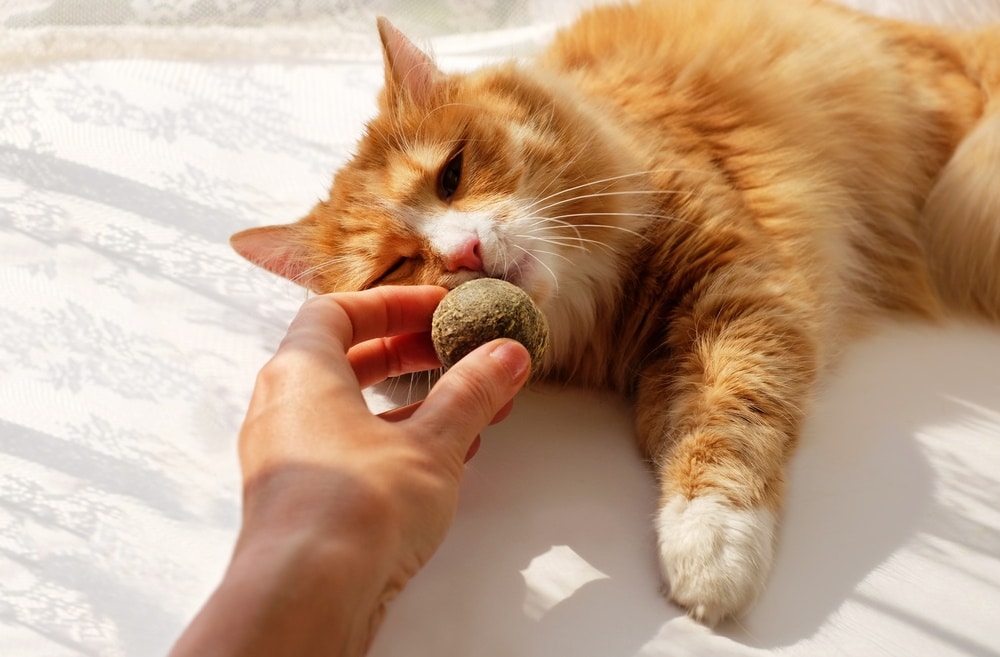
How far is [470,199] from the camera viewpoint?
1.45m

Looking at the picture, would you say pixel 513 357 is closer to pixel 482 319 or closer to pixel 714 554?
pixel 482 319

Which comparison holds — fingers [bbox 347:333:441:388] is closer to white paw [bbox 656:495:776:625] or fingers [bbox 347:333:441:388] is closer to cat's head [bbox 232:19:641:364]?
cat's head [bbox 232:19:641:364]

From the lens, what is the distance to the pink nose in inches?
53.4

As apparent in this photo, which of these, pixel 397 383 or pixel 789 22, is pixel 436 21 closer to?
pixel 789 22

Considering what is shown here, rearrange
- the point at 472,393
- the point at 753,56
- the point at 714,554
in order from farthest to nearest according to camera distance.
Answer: the point at 753,56, the point at 714,554, the point at 472,393

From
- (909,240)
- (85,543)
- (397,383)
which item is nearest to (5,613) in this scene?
(85,543)

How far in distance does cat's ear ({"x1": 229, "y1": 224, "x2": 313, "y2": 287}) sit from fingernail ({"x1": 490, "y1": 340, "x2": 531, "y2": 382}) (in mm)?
596

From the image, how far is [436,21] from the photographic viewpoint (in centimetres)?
276

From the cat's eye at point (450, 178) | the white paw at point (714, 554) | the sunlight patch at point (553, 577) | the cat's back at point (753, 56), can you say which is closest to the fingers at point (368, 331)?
the cat's eye at point (450, 178)

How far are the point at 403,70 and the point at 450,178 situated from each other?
0.32 meters

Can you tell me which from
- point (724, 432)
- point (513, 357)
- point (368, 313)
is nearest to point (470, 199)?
point (368, 313)

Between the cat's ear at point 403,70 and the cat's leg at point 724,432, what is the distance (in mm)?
699

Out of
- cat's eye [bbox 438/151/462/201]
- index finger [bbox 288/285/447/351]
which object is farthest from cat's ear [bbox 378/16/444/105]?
index finger [bbox 288/285/447/351]

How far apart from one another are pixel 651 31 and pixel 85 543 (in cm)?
167
